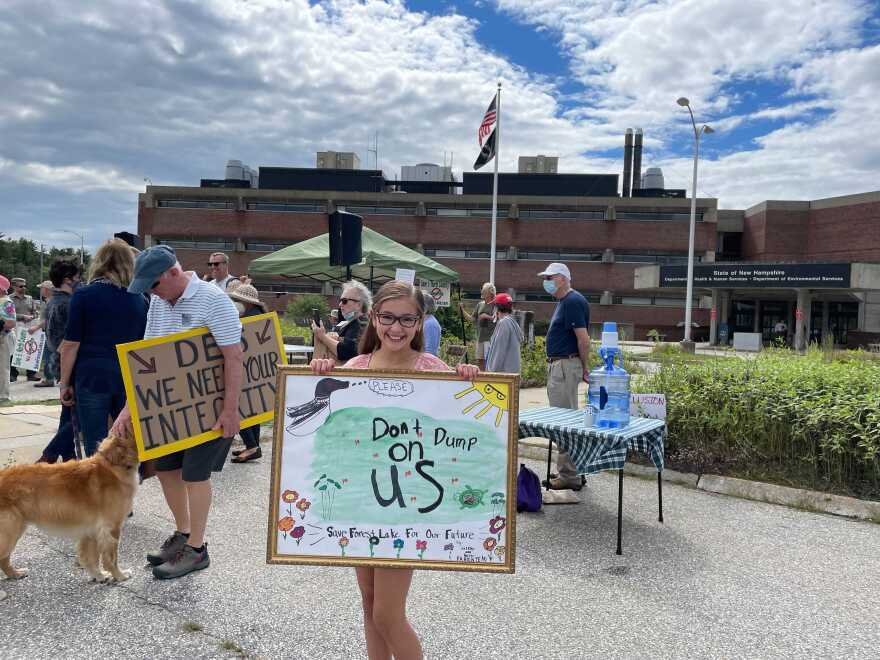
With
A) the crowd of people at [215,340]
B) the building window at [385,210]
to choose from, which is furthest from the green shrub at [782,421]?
the building window at [385,210]

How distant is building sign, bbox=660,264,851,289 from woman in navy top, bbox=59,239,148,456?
38078mm

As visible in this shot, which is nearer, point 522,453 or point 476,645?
point 476,645

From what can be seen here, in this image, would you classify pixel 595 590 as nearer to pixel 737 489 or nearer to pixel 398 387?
pixel 398 387

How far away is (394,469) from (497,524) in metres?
0.43

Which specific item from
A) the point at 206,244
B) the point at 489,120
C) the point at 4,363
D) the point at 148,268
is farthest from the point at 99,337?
the point at 206,244

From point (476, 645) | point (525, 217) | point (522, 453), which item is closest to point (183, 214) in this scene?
point (525, 217)

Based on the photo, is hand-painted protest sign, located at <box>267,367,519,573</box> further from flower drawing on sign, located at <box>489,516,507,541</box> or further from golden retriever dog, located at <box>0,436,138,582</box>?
golden retriever dog, located at <box>0,436,138,582</box>

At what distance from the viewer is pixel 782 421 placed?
641 cm

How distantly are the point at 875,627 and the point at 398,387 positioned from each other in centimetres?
293

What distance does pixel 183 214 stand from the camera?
2109 inches

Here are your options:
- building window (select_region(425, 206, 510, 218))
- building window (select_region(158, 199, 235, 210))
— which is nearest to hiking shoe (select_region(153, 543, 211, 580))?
building window (select_region(425, 206, 510, 218))

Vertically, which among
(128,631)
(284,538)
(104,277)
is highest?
(104,277)

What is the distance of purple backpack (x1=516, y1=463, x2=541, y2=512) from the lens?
5.21 m

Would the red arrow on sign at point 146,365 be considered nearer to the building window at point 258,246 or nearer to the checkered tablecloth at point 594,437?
the checkered tablecloth at point 594,437
